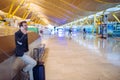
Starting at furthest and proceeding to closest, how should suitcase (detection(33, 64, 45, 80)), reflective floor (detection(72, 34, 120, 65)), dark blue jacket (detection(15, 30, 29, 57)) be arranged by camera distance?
reflective floor (detection(72, 34, 120, 65)) < suitcase (detection(33, 64, 45, 80)) < dark blue jacket (detection(15, 30, 29, 57))

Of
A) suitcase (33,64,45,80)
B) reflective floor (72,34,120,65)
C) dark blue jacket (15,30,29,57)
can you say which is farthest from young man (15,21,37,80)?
reflective floor (72,34,120,65)

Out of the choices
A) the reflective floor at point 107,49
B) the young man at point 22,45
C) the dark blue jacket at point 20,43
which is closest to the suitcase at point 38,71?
the young man at point 22,45

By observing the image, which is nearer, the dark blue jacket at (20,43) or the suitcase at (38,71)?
the dark blue jacket at (20,43)

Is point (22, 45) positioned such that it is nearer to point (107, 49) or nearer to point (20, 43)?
point (20, 43)

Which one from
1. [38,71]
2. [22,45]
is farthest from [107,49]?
[22,45]

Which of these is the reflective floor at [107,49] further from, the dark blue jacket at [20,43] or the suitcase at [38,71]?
the dark blue jacket at [20,43]

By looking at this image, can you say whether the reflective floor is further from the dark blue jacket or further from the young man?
the dark blue jacket

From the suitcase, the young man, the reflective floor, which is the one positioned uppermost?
the young man

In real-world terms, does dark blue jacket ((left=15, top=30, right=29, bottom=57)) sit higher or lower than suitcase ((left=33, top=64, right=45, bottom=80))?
higher

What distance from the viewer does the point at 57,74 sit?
7035 mm

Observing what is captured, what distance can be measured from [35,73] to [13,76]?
2.02 ft

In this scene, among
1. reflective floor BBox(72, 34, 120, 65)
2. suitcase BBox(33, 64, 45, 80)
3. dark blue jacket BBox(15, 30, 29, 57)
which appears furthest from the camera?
reflective floor BBox(72, 34, 120, 65)

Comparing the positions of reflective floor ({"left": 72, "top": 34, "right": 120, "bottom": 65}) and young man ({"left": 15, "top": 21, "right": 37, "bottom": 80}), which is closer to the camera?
young man ({"left": 15, "top": 21, "right": 37, "bottom": 80})

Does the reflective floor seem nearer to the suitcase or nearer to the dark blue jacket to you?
the suitcase
